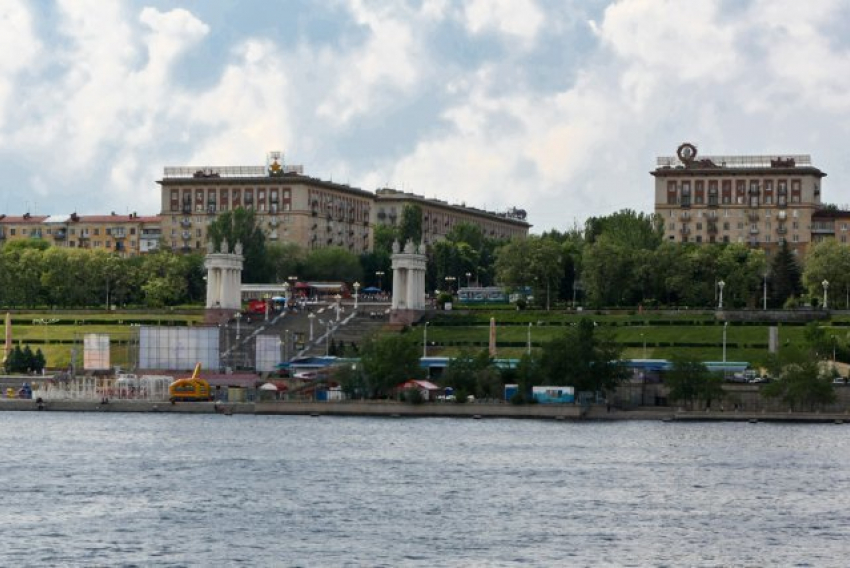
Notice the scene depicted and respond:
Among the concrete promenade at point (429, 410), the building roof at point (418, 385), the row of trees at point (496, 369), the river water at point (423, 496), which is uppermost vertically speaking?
the row of trees at point (496, 369)

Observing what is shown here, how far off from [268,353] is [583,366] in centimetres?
3397

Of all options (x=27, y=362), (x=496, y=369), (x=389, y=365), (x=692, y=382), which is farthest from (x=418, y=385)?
(x=27, y=362)

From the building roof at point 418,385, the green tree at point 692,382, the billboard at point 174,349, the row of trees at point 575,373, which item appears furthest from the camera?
the billboard at point 174,349

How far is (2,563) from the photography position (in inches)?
3169

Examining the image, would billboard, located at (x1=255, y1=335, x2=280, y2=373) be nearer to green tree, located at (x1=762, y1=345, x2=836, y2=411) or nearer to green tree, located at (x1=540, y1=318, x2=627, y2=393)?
green tree, located at (x1=540, y1=318, x2=627, y2=393)

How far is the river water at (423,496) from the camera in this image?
84.8 m

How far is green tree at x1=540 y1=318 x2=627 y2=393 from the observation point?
16425 cm

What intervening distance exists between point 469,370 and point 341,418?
12701 millimetres

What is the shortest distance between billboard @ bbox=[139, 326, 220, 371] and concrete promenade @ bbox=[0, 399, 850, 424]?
1259 centimetres

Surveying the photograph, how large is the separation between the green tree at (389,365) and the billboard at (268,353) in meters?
17.2

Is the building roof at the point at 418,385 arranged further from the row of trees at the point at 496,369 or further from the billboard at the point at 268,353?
the billboard at the point at 268,353

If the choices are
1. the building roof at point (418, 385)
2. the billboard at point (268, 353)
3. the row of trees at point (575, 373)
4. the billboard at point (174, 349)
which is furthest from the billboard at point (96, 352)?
the building roof at point (418, 385)

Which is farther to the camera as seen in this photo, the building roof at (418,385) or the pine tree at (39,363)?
the pine tree at (39,363)

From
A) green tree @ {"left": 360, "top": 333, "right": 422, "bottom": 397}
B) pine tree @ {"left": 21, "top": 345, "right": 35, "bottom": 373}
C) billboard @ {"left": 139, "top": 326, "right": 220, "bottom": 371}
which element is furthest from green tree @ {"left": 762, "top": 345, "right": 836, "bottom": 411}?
pine tree @ {"left": 21, "top": 345, "right": 35, "bottom": 373}
